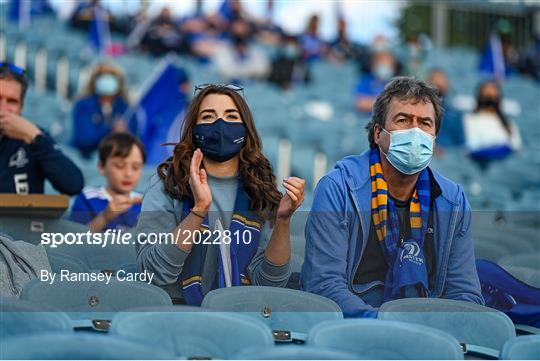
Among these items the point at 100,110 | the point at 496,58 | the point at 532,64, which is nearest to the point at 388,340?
Answer: the point at 100,110

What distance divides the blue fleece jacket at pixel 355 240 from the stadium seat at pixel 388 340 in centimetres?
61

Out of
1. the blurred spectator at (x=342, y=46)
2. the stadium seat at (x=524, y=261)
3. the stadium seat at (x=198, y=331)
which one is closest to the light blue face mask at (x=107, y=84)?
the stadium seat at (x=524, y=261)

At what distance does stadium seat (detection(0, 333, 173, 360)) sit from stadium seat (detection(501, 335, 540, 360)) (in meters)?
1.19

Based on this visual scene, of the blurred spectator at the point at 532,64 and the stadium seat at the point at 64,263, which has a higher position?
the blurred spectator at the point at 532,64

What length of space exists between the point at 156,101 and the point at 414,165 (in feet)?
17.2

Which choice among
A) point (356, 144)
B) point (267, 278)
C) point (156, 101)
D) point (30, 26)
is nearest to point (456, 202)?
point (267, 278)

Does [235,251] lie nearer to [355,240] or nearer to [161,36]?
[355,240]

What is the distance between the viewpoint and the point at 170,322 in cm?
319

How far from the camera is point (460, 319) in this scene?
375 cm

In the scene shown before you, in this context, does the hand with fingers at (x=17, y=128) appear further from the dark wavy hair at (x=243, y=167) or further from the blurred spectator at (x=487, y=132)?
the blurred spectator at (x=487, y=132)

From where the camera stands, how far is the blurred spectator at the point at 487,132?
11289mm

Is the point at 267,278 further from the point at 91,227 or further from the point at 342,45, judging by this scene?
the point at 342,45

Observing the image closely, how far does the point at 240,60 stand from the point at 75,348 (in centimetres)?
1325

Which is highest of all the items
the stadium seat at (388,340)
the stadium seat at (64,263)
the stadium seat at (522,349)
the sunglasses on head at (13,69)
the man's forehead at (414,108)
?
the sunglasses on head at (13,69)
